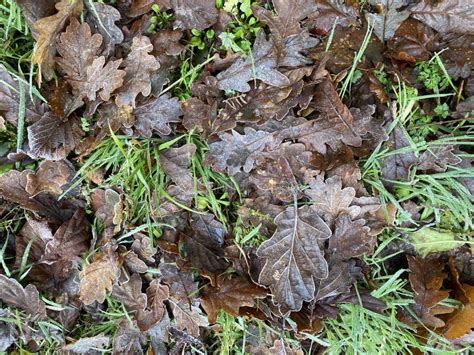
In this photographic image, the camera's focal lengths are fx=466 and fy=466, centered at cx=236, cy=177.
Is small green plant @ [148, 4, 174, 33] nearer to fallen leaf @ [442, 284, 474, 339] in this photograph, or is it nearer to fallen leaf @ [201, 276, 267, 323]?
fallen leaf @ [201, 276, 267, 323]

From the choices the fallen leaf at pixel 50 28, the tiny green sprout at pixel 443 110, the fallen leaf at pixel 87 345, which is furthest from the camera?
the fallen leaf at pixel 87 345

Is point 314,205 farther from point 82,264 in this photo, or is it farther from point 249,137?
point 82,264

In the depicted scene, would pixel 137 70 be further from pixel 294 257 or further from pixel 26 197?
pixel 294 257

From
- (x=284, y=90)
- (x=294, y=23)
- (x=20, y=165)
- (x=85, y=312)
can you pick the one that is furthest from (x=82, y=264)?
(x=294, y=23)

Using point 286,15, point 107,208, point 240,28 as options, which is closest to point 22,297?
point 107,208

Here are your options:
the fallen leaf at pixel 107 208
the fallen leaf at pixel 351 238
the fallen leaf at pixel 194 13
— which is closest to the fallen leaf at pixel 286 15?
the fallen leaf at pixel 194 13

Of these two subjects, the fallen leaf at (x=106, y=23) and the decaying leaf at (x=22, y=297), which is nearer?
the fallen leaf at (x=106, y=23)

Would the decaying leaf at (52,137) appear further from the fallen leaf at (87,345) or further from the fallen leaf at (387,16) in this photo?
the fallen leaf at (387,16)
